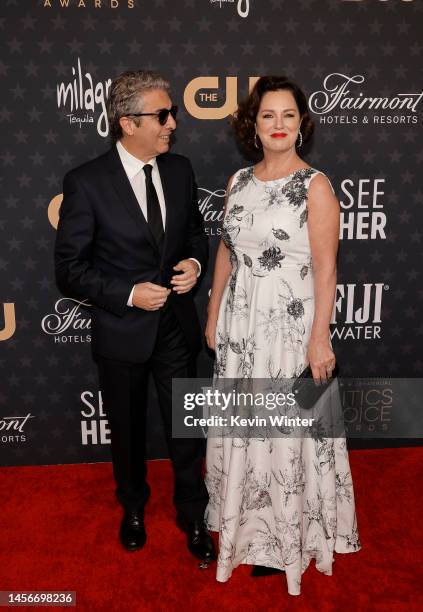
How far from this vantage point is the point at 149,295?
248cm

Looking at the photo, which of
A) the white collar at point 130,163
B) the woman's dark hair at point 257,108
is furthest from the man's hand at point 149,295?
the woman's dark hair at point 257,108

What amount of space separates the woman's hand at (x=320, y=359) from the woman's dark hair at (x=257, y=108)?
2.76 feet

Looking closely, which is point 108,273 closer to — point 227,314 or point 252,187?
point 227,314

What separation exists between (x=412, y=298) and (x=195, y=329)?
1.43 metres

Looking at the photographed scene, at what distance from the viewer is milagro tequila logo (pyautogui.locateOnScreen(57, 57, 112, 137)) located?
2.98 meters

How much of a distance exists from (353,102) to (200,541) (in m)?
2.30

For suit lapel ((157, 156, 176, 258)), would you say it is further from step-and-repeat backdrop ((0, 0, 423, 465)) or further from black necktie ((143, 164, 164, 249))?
step-and-repeat backdrop ((0, 0, 423, 465))

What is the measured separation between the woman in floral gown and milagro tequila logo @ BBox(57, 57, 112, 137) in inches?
32.5

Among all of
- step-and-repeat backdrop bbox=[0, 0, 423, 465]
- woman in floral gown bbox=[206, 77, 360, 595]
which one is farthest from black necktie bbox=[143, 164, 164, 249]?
step-and-repeat backdrop bbox=[0, 0, 423, 465]

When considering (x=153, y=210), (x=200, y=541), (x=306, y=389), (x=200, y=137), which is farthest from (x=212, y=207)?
(x=200, y=541)

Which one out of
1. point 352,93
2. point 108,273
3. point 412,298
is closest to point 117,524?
point 108,273

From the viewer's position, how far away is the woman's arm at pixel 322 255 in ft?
7.54

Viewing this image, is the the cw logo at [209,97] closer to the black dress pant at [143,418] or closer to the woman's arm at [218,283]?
the woman's arm at [218,283]

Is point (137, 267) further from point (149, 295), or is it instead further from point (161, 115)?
point (161, 115)
